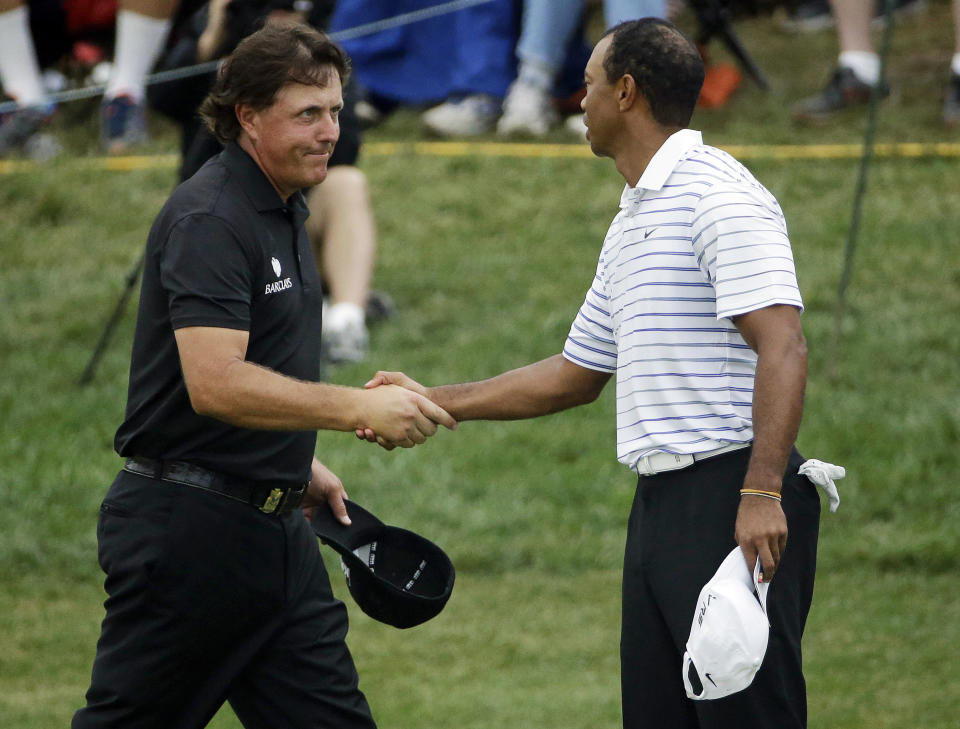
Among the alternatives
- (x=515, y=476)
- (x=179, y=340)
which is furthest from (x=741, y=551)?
(x=515, y=476)

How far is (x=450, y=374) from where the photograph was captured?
8195mm

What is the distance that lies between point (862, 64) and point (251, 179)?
285 inches

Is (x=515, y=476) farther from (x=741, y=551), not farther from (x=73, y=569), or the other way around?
(x=741, y=551)

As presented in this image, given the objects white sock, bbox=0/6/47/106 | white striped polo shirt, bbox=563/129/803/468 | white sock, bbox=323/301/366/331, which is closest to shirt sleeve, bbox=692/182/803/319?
white striped polo shirt, bbox=563/129/803/468

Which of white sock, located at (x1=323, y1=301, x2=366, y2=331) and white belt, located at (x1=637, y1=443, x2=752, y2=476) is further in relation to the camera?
white sock, located at (x1=323, y1=301, x2=366, y2=331)

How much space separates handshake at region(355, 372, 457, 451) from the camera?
12.4 ft

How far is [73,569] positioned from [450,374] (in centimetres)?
232

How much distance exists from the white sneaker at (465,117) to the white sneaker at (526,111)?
0.43 feet

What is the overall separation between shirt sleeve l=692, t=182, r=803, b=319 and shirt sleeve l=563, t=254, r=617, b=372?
18.2 inches

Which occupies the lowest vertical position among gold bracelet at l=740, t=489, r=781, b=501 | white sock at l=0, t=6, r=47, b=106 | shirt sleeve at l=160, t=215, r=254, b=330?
white sock at l=0, t=6, r=47, b=106

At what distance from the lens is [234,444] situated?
374cm

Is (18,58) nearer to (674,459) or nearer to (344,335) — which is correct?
(344,335)

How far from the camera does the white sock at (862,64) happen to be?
32.8ft

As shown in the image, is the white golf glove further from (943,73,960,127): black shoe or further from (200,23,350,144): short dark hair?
(943,73,960,127): black shoe
